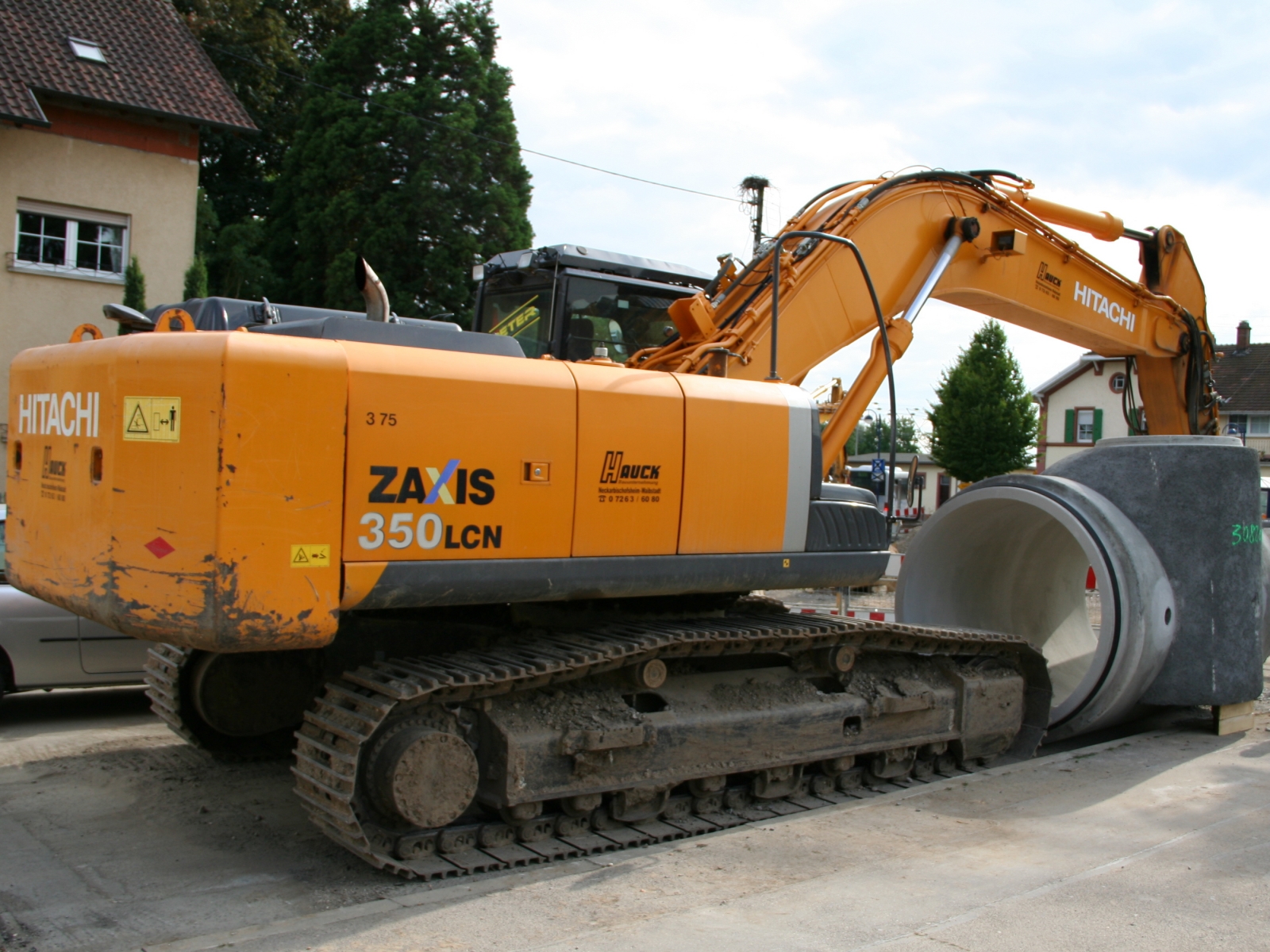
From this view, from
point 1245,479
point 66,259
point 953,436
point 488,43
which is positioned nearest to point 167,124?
point 66,259

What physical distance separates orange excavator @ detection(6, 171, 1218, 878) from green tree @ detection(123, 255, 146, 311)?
10.7 m

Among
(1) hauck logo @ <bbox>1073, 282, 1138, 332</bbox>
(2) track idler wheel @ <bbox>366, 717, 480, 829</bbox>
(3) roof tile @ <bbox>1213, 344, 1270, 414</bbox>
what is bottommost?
(2) track idler wheel @ <bbox>366, 717, 480, 829</bbox>

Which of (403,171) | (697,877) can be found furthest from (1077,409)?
(697,877)

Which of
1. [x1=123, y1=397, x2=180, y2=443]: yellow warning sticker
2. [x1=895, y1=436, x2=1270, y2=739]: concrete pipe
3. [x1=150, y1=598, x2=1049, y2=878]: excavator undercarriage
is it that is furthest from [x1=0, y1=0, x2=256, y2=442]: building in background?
[x1=895, y1=436, x2=1270, y2=739]: concrete pipe

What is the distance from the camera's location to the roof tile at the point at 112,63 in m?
15.9

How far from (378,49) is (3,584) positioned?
78.8 ft

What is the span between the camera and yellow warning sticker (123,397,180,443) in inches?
164

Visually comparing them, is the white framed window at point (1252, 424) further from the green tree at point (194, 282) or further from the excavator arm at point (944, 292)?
the green tree at point (194, 282)

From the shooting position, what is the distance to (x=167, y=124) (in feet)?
56.6

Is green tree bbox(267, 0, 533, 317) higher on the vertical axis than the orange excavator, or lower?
higher

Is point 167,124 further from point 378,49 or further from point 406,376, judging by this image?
point 406,376

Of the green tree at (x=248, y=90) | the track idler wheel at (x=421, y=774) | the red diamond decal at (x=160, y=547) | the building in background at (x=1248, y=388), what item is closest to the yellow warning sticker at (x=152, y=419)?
the red diamond decal at (x=160, y=547)

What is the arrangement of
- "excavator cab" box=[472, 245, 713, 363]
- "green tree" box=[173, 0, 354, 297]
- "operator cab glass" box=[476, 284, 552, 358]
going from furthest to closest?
"green tree" box=[173, 0, 354, 297], "operator cab glass" box=[476, 284, 552, 358], "excavator cab" box=[472, 245, 713, 363]

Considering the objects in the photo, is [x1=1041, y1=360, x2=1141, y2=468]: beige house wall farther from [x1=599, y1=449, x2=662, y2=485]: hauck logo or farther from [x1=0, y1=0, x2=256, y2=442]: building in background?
[x1=599, y1=449, x2=662, y2=485]: hauck logo
